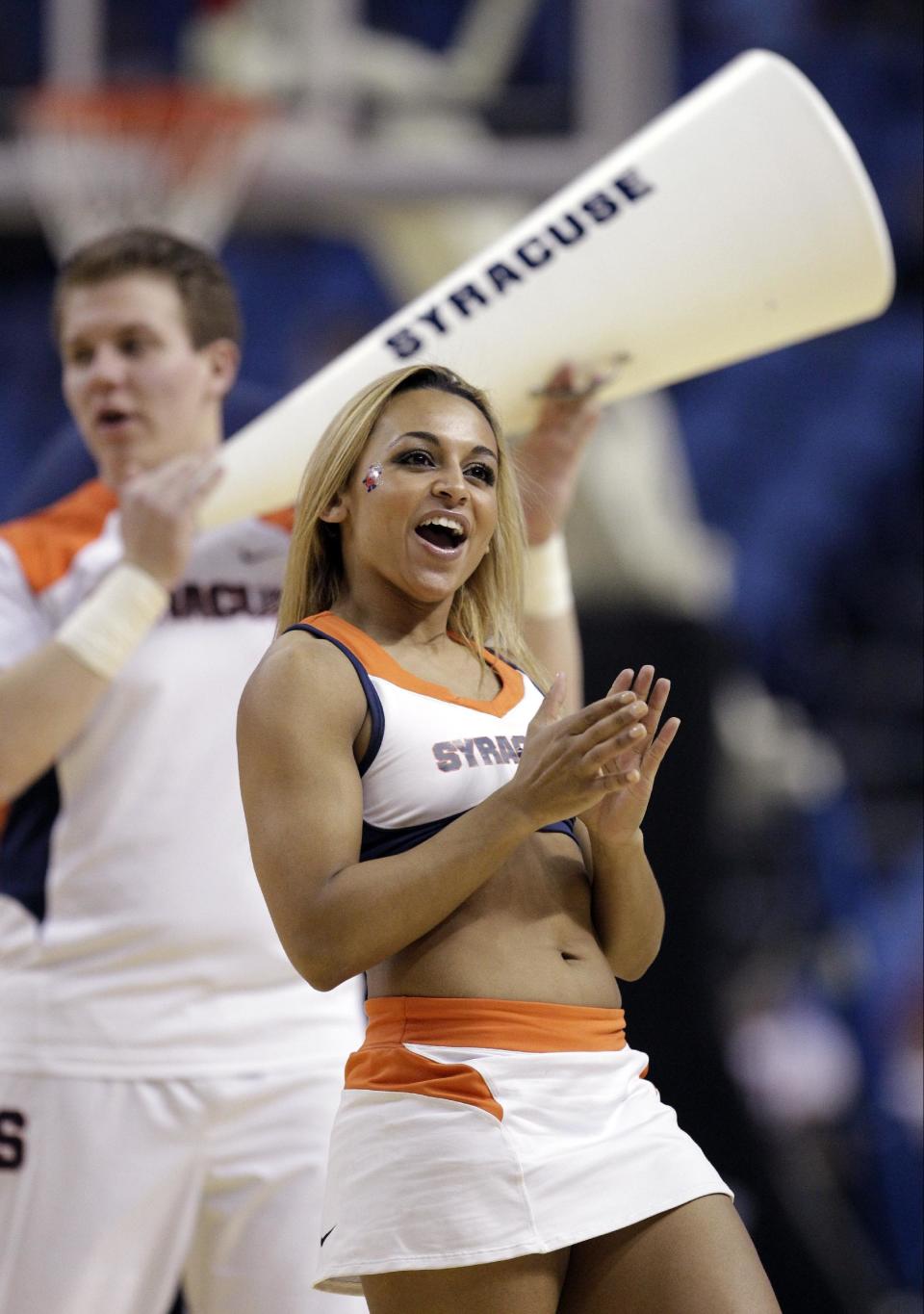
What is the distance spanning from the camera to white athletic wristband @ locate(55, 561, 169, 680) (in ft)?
8.79

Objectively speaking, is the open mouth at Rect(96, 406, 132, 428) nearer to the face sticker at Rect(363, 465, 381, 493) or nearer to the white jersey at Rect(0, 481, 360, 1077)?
the white jersey at Rect(0, 481, 360, 1077)

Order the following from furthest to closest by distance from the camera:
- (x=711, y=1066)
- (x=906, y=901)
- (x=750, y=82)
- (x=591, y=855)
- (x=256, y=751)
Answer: (x=906, y=901)
(x=711, y=1066)
(x=750, y=82)
(x=591, y=855)
(x=256, y=751)

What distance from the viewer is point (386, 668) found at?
6.37ft

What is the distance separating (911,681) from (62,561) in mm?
6312

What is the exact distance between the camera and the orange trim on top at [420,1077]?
1.78 meters

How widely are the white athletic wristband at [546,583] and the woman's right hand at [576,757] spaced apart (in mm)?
1042

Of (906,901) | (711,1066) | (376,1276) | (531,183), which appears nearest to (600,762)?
(376,1276)

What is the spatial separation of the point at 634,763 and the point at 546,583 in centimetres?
103

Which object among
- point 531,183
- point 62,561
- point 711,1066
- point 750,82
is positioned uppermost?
point 531,183

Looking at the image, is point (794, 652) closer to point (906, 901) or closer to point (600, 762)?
point (906, 901)

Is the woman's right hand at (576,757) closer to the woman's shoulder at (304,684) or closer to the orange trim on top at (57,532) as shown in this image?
the woman's shoulder at (304,684)

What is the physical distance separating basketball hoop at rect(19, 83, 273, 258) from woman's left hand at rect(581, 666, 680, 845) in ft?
17.5

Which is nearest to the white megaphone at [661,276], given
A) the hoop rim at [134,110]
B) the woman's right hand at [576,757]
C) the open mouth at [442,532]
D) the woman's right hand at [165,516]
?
the woman's right hand at [165,516]

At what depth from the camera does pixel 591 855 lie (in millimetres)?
2016
